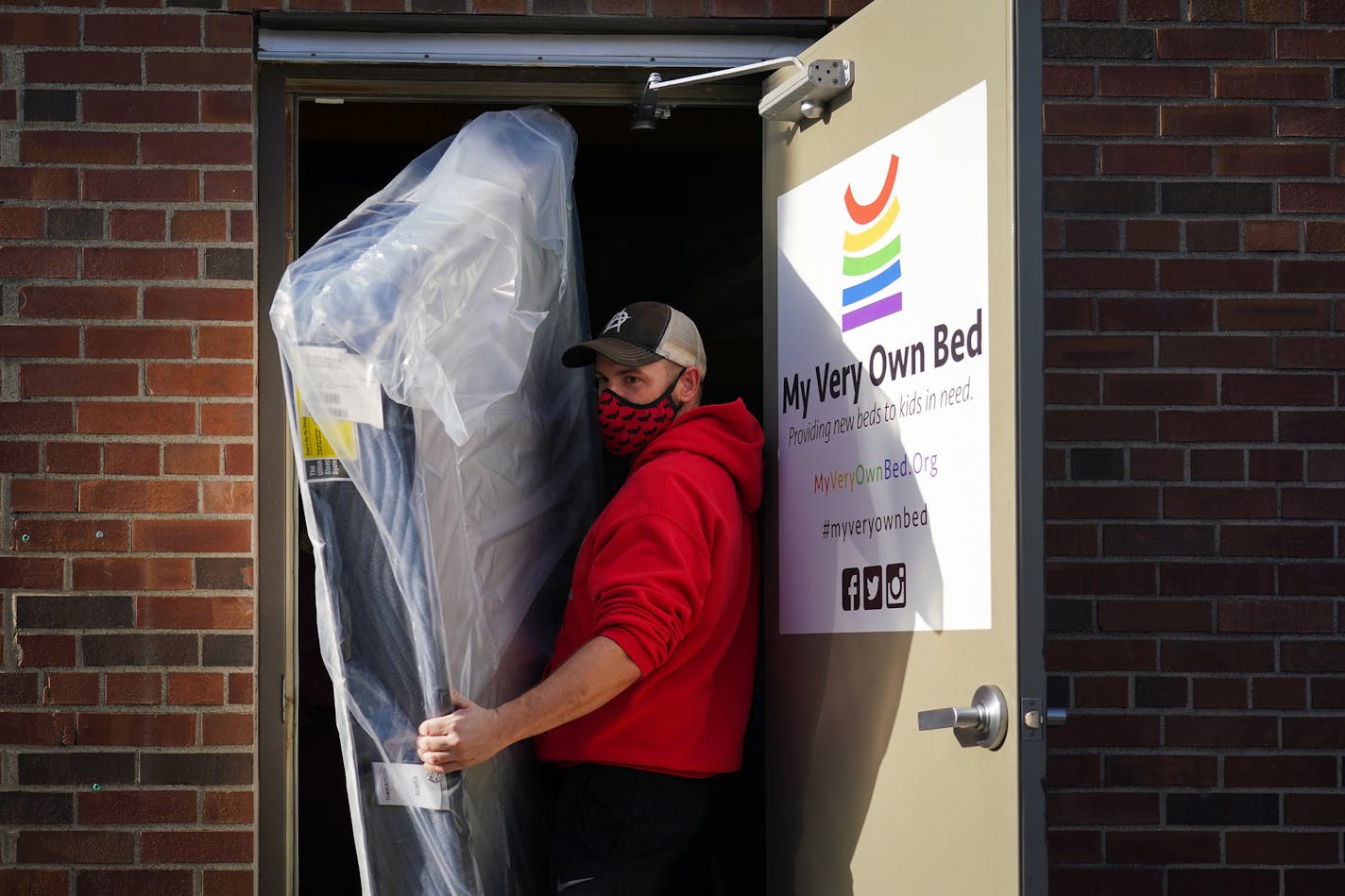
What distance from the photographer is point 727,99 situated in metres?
3.22

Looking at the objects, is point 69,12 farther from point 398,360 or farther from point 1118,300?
point 1118,300

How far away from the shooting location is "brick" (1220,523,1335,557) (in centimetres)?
314

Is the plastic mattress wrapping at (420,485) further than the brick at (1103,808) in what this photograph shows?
No

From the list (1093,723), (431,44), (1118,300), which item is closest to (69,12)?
(431,44)

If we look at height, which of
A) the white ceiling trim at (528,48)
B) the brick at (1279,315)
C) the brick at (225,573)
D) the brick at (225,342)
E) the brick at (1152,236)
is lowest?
the brick at (225,573)

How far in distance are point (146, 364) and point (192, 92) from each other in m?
0.65

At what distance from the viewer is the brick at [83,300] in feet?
10.0

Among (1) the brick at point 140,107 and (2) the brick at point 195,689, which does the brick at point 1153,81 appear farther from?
(2) the brick at point 195,689

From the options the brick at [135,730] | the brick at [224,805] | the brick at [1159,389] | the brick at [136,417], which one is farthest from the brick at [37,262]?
the brick at [1159,389]

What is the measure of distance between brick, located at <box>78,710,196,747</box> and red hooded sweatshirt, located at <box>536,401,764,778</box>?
82cm

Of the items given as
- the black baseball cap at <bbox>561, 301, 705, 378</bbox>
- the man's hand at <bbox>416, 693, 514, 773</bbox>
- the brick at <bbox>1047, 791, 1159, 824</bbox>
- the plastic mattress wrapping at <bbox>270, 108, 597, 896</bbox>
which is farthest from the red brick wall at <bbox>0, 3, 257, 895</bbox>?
the brick at <bbox>1047, 791, 1159, 824</bbox>

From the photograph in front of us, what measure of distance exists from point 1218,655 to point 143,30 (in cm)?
293

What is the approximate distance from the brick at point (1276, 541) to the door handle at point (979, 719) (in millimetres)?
1247

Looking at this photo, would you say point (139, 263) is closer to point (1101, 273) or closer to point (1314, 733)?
point (1101, 273)
